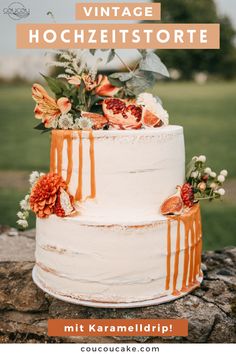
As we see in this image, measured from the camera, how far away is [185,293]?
8.32ft

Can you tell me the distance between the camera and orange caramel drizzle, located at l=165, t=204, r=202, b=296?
2445 mm

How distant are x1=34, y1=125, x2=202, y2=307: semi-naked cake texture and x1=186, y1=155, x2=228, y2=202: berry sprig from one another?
0.88 feet

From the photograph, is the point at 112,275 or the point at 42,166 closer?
the point at 112,275

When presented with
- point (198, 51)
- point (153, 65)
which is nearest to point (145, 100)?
point (153, 65)

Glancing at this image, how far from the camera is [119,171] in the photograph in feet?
7.61

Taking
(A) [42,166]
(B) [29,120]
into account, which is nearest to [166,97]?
(B) [29,120]

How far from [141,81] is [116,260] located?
3.07ft

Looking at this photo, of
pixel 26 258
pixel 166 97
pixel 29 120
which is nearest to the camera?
pixel 26 258

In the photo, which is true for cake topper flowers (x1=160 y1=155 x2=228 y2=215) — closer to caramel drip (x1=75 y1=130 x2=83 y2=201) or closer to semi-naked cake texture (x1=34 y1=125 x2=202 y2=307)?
semi-naked cake texture (x1=34 y1=125 x2=202 y2=307)

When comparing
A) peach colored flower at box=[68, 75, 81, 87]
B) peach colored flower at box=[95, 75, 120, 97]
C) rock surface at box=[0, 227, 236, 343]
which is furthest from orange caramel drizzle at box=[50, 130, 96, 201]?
rock surface at box=[0, 227, 236, 343]

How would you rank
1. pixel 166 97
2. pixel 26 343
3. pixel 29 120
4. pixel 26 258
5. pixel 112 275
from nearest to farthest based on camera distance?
pixel 112 275 < pixel 26 343 < pixel 26 258 < pixel 29 120 < pixel 166 97

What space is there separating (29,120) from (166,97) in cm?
511

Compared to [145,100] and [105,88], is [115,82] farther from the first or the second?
[145,100]

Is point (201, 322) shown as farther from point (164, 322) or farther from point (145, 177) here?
point (145, 177)
